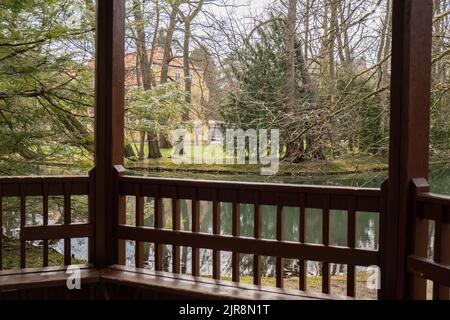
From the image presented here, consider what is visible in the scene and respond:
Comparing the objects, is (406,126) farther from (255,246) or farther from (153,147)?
(153,147)

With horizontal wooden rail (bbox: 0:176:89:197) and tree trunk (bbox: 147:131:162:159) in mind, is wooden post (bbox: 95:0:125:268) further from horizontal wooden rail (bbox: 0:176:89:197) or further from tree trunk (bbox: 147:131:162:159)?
tree trunk (bbox: 147:131:162:159)

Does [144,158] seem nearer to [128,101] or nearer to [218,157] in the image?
[218,157]

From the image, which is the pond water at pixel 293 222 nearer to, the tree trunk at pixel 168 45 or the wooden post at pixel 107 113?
the tree trunk at pixel 168 45

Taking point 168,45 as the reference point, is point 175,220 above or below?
below

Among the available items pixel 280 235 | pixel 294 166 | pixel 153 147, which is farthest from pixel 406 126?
pixel 153 147

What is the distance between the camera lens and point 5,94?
197 inches

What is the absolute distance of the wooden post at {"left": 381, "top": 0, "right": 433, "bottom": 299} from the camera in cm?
227

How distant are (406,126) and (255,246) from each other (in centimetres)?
109

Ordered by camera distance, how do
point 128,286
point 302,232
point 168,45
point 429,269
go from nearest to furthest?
1. point 429,269
2. point 302,232
3. point 128,286
4. point 168,45

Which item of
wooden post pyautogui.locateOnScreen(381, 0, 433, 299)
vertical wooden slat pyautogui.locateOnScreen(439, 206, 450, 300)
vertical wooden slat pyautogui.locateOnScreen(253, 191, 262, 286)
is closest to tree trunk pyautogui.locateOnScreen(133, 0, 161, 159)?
vertical wooden slat pyautogui.locateOnScreen(253, 191, 262, 286)

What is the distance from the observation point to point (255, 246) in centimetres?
271

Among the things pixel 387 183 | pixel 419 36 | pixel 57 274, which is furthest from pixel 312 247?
pixel 57 274

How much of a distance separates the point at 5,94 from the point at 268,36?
4.08 metres

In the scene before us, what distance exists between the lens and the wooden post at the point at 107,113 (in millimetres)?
3027
